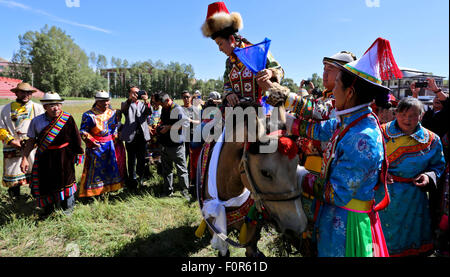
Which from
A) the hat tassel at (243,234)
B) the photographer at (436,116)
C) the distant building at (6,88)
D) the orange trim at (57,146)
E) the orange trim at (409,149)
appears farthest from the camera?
the distant building at (6,88)

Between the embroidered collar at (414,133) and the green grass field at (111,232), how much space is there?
7.31 ft

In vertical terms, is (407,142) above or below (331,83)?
below

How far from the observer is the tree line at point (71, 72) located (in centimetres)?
4184

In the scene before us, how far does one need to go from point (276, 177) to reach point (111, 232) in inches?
139

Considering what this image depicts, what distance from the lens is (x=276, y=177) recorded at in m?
1.67

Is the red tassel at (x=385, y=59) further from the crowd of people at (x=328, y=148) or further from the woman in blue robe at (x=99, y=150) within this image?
the woman in blue robe at (x=99, y=150)

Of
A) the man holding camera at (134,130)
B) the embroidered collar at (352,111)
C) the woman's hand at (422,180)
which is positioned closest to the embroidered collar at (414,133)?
the woman's hand at (422,180)

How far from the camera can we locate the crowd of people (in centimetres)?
153
